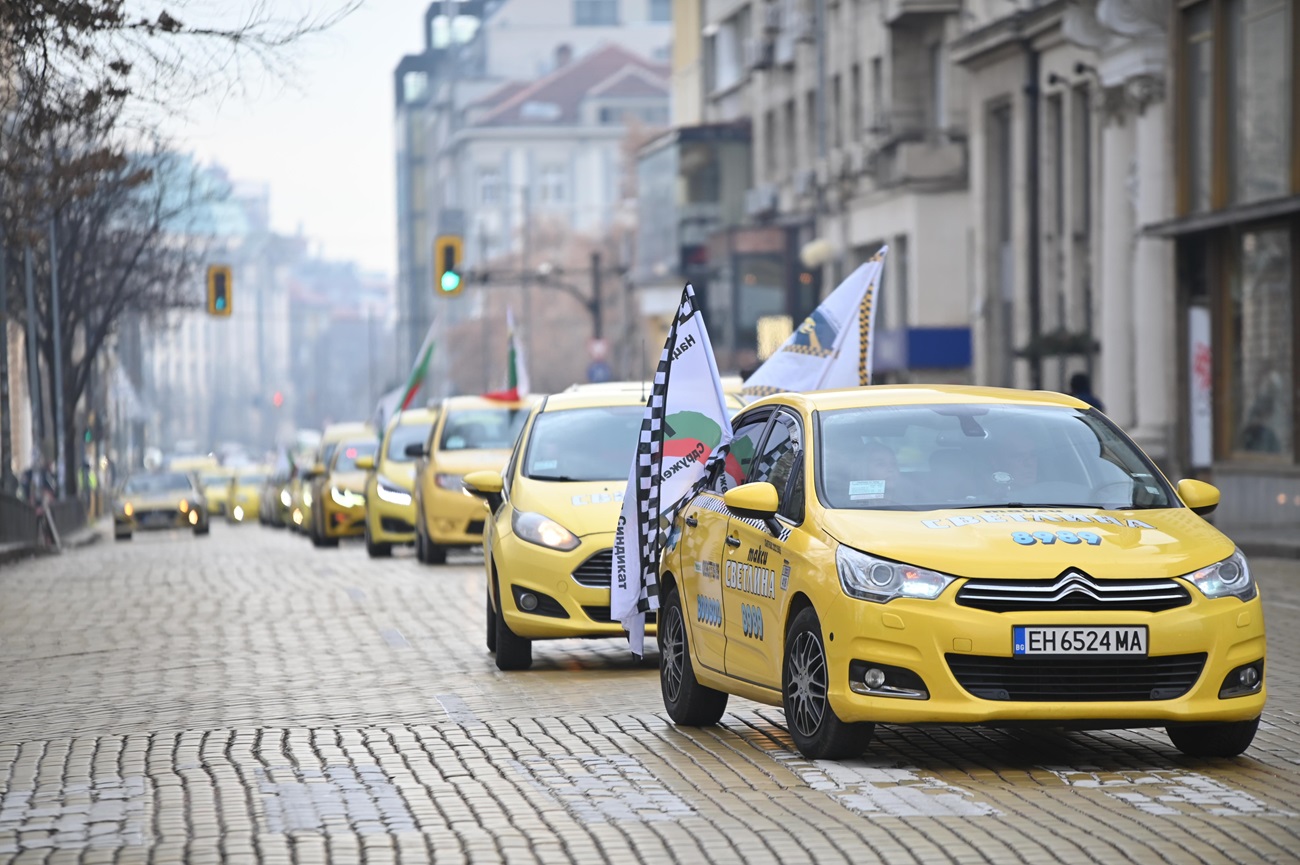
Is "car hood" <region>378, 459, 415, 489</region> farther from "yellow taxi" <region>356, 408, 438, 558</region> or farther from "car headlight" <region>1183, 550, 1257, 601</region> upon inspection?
"car headlight" <region>1183, 550, 1257, 601</region>

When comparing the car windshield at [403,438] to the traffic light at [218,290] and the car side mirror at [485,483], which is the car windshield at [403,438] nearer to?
the car side mirror at [485,483]

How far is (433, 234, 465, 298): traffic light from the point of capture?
43.4 m

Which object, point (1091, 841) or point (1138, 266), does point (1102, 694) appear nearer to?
point (1091, 841)

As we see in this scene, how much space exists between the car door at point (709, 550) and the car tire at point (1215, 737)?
6.54 feet

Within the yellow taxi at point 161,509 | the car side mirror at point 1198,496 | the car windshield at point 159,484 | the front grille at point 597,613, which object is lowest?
the yellow taxi at point 161,509

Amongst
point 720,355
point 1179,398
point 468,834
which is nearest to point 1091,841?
point 468,834

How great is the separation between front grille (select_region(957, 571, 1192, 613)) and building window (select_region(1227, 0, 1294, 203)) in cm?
2176

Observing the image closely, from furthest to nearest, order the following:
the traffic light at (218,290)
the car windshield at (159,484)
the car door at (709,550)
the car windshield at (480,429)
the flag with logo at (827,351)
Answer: the car windshield at (159,484), the traffic light at (218,290), the car windshield at (480,429), the flag with logo at (827,351), the car door at (709,550)

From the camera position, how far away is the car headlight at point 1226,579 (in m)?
9.18

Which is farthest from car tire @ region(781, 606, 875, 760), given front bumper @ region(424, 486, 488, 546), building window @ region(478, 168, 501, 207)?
building window @ region(478, 168, 501, 207)

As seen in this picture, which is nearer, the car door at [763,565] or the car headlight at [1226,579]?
the car headlight at [1226,579]

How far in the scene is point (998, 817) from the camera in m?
8.27

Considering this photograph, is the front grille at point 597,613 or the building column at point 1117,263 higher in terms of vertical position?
the building column at point 1117,263

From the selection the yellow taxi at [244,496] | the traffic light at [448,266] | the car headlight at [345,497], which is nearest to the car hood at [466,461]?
the car headlight at [345,497]
